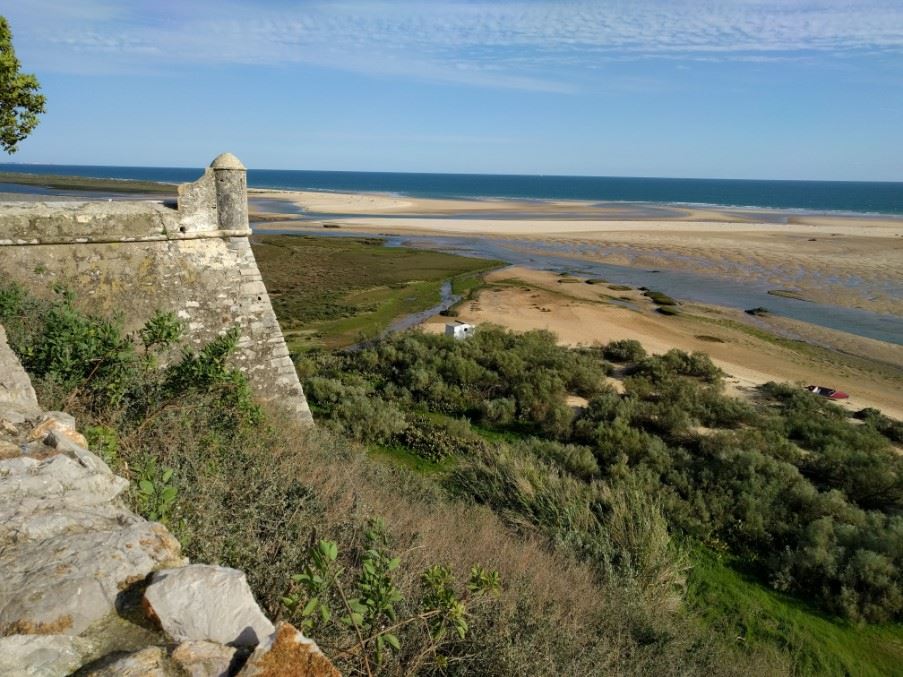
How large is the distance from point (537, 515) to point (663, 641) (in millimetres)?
3238

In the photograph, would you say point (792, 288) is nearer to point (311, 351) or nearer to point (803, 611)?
point (311, 351)

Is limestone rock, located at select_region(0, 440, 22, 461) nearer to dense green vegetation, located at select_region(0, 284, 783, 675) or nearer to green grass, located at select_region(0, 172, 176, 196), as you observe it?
dense green vegetation, located at select_region(0, 284, 783, 675)

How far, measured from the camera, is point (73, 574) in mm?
2789

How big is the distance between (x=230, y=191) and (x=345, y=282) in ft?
75.4

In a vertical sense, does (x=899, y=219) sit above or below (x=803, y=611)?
above

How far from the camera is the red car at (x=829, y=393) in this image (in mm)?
16469

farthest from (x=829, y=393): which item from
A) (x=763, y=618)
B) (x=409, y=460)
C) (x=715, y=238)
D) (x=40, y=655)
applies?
(x=715, y=238)

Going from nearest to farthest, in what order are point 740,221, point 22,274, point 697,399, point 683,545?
point 22,274, point 683,545, point 697,399, point 740,221

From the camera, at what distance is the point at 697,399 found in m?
14.5

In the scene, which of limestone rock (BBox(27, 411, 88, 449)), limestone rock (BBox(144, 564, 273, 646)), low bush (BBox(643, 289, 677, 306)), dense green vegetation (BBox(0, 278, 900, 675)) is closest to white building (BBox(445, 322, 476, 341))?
dense green vegetation (BBox(0, 278, 900, 675))

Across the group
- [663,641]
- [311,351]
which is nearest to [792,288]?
[311,351]

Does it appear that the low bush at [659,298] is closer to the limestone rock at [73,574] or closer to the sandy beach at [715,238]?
the sandy beach at [715,238]

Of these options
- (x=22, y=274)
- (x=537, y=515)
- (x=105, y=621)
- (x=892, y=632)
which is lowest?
(x=892, y=632)

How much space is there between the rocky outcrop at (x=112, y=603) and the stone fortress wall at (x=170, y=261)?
6.14 m
